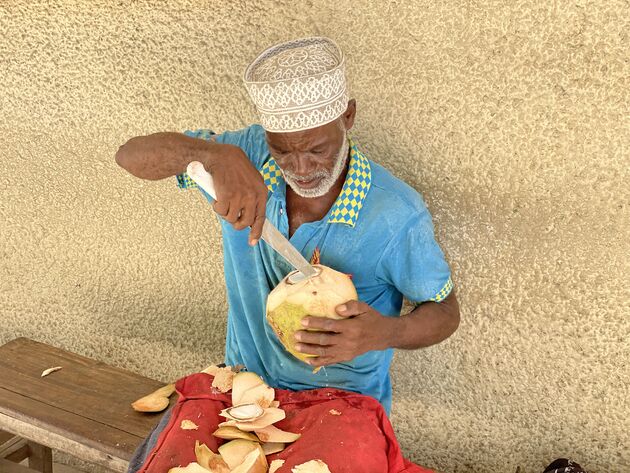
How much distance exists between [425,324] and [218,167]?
0.69 metres

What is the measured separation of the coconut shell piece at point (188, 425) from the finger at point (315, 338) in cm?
37

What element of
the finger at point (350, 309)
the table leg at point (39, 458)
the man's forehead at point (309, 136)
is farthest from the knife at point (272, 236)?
the table leg at point (39, 458)

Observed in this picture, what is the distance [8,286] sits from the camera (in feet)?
10.2

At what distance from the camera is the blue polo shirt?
1.89 m

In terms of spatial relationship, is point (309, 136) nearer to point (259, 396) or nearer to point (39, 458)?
point (259, 396)

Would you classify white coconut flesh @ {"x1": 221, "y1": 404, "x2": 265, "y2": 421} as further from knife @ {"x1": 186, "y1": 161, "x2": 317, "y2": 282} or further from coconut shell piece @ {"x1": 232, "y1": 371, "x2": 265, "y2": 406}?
knife @ {"x1": 186, "y1": 161, "x2": 317, "y2": 282}

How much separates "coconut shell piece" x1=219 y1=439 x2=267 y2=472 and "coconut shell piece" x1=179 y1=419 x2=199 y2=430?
9 centimetres

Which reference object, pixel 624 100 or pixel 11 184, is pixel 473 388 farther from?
pixel 11 184

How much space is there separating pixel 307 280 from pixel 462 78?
0.83 metres

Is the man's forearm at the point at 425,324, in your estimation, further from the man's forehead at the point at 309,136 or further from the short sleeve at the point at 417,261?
the man's forehead at the point at 309,136

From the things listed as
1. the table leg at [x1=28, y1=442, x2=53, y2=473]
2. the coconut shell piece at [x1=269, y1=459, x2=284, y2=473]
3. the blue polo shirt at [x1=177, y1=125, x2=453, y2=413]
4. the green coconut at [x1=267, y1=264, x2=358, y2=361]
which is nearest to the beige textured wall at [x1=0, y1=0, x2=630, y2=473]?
the blue polo shirt at [x1=177, y1=125, x2=453, y2=413]

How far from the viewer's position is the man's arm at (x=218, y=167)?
1.59 meters

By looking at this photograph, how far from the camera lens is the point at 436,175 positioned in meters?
2.22

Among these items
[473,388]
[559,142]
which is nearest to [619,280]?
[559,142]
